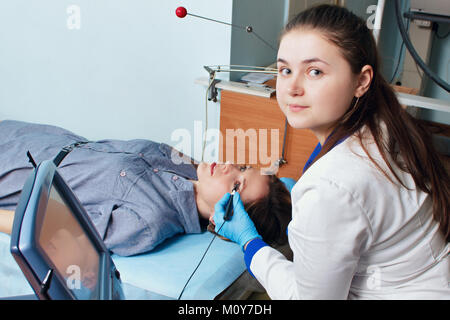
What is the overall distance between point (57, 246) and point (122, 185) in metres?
0.78

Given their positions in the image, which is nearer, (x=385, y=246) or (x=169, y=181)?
(x=385, y=246)

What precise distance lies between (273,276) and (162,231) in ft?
1.55

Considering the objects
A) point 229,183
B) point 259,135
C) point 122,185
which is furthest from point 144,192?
point 259,135

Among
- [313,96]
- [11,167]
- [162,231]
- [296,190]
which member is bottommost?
[162,231]

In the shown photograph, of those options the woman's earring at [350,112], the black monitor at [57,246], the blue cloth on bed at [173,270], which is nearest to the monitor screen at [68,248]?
the black monitor at [57,246]

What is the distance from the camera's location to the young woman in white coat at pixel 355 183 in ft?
2.77

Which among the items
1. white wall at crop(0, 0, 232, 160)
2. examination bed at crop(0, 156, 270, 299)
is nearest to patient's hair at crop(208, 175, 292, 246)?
examination bed at crop(0, 156, 270, 299)

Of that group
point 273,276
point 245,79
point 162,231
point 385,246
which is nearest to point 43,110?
point 245,79

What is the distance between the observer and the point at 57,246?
736mm

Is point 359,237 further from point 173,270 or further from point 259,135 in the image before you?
point 259,135

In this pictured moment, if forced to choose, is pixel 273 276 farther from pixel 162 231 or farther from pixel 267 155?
pixel 267 155

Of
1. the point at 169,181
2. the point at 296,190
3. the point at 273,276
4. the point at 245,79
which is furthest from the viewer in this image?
the point at 245,79

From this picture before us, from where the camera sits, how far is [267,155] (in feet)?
6.25

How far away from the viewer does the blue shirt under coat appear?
1.39 m
